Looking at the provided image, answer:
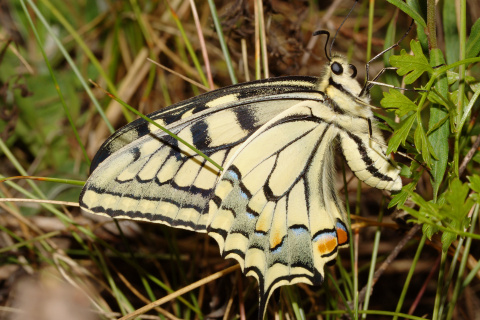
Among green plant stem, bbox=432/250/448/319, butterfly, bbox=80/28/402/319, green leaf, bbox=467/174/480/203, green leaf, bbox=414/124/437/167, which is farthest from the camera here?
butterfly, bbox=80/28/402/319

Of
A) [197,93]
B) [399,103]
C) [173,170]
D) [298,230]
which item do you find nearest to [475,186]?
[399,103]

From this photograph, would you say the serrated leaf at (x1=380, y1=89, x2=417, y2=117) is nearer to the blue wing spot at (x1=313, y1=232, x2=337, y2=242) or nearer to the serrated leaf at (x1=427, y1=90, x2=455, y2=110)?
the serrated leaf at (x1=427, y1=90, x2=455, y2=110)

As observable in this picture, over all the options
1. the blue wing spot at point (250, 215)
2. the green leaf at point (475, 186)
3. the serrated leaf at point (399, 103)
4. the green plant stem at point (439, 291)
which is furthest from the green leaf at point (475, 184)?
the blue wing spot at point (250, 215)

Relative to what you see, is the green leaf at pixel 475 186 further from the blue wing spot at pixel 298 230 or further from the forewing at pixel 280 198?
the blue wing spot at pixel 298 230

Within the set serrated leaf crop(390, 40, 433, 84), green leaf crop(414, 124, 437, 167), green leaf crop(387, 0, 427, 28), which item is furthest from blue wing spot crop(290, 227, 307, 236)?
green leaf crop(387, 0, 427, 28)

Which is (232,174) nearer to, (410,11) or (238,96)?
(238,96)

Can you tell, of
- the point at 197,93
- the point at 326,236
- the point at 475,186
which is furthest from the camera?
the point at 197,93

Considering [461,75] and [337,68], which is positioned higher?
[337,68]
